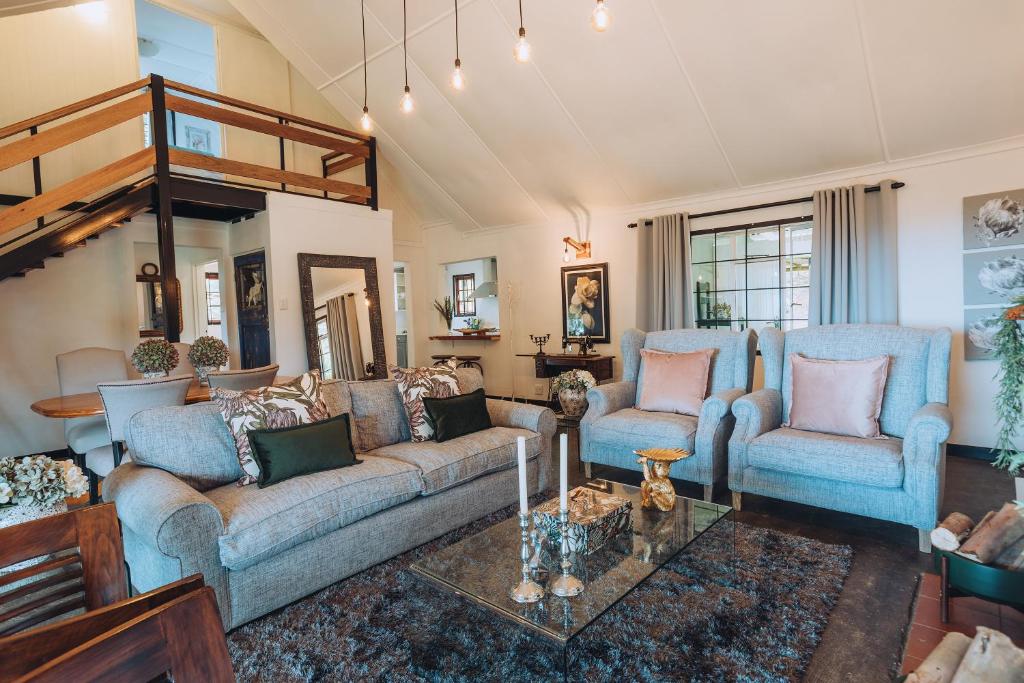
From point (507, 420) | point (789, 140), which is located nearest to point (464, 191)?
point (789, 140)

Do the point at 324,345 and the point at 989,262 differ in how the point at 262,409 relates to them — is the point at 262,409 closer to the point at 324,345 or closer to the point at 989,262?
the point at 324,345

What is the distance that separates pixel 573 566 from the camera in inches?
73.7

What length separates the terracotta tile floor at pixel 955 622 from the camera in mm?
1627

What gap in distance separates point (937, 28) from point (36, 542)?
4747mm

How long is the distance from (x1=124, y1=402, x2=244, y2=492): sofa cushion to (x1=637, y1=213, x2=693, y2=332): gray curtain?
4.18 meters

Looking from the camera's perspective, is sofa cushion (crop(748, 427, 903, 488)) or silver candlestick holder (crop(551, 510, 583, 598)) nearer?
silver candlestick holder (crop(551, 510, 583, 598))

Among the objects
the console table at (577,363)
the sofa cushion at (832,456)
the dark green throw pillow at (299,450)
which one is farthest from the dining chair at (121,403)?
the console table at (577,363)

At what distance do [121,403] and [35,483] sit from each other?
1.35 meters

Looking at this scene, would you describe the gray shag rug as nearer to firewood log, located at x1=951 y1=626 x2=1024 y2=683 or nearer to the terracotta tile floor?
the terracotta tile floor

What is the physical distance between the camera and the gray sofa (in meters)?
1.98

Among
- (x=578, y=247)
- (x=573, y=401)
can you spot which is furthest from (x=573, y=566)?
(x=578, y=247)

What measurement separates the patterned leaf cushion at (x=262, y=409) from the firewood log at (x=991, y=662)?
242 cm

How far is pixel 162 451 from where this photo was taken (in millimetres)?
2324

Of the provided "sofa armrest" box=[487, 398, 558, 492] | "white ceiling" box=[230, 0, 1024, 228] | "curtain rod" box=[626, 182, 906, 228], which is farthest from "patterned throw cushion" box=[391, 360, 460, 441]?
"curtain rod" box=[626, 182, 906, 228]
